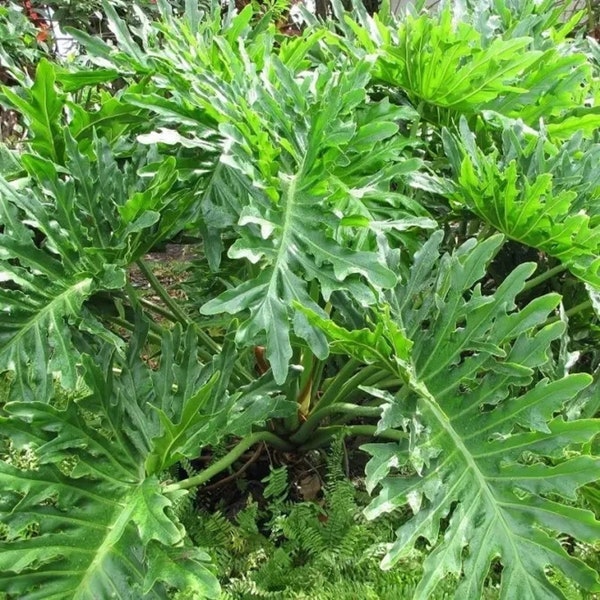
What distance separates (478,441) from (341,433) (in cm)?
47

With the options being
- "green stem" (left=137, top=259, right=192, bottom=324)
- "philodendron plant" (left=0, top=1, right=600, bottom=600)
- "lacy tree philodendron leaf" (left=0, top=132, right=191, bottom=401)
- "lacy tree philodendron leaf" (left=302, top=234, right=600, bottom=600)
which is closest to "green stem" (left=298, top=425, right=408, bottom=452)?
"philodendron plant" (left=0, top=1, right=600, bottom=600)

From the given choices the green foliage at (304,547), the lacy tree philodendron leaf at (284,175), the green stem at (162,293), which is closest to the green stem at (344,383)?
the green foliage at (304,547)

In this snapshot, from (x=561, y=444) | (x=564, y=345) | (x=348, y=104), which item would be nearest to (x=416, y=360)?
(x=561, y=444)

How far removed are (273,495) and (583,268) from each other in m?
0.87

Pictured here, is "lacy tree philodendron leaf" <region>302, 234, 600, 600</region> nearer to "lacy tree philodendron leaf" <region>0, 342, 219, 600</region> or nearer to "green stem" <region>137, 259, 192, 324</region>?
"lacy tree philodendron leaf" <region>0, 342, 219, 600</region>

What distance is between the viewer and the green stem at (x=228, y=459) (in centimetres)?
131

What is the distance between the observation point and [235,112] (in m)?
1.30

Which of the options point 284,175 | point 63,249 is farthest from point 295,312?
point 63,249

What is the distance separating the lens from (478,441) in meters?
1.17

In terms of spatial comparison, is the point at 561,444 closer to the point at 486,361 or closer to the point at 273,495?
the point at 486,361

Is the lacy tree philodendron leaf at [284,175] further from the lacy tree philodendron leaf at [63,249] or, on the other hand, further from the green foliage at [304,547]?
the green foliage at [304,547]

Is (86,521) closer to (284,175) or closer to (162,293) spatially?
(162,293)

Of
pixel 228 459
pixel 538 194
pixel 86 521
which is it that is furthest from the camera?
pixel 228 459

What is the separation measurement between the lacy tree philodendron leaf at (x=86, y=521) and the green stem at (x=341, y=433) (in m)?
0.54
